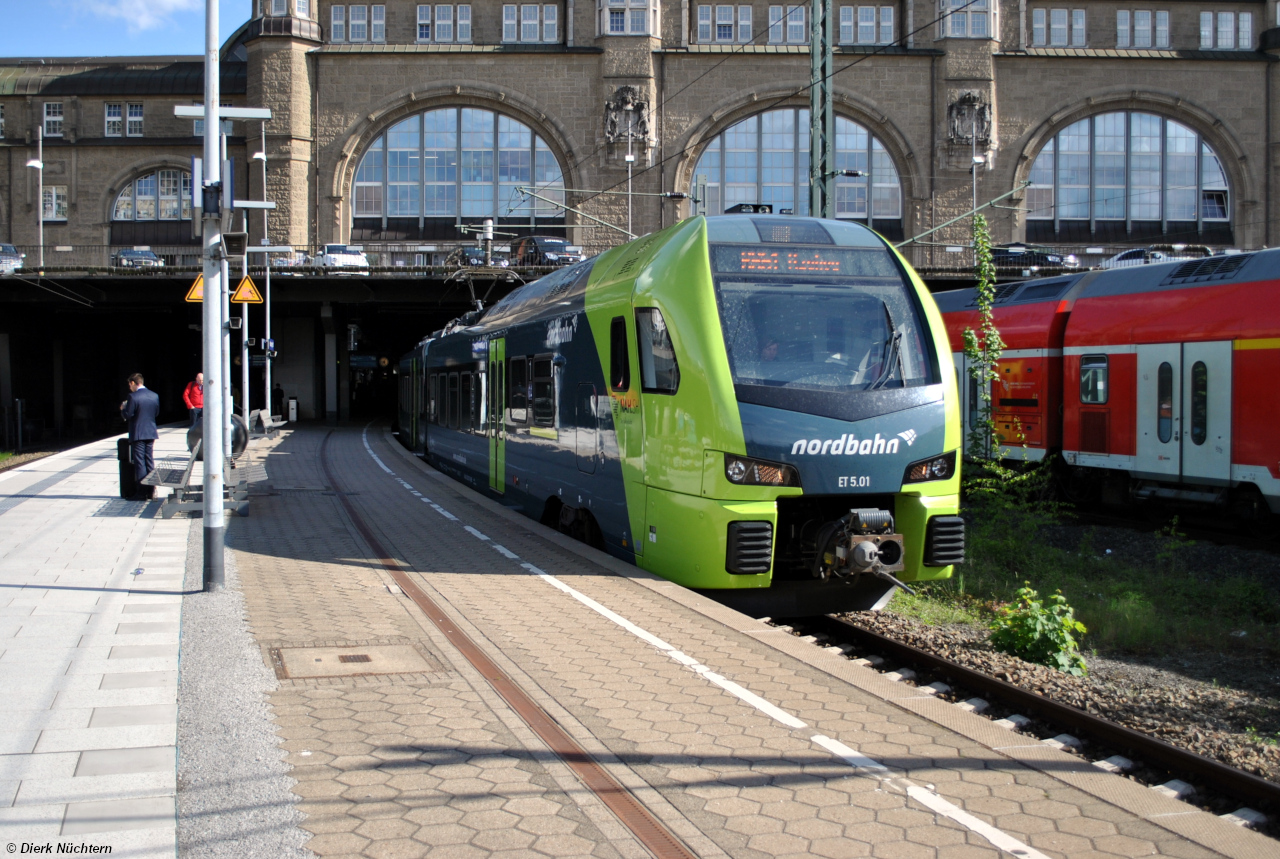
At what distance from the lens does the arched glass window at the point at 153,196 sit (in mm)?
60562

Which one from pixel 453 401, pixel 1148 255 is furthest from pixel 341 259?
pixel 1148 255

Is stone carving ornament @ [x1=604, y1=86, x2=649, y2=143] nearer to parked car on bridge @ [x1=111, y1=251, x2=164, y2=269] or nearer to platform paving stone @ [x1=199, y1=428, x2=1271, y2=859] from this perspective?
parked car on bridge @ [x1=111, y1=251, x2=164, y2=269]

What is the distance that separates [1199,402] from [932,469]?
22.6 ft

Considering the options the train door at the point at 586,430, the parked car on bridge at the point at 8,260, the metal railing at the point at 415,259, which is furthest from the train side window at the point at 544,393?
the parked car on bridge at the point at 8,260

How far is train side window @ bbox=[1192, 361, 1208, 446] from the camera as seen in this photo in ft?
43.4

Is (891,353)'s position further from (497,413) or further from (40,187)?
(40,187)

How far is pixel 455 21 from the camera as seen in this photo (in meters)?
57.2

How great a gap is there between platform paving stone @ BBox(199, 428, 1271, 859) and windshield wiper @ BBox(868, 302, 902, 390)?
2301mm

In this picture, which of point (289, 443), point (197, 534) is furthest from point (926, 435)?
point (289, 443)

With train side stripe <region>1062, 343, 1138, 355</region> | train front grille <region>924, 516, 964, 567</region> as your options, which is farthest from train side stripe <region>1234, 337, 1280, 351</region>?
train front grille <region>924, 516, 964, 567</region>

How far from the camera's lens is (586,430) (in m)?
10.6

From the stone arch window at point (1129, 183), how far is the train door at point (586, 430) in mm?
50452

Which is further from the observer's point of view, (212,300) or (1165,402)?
(1165,402)

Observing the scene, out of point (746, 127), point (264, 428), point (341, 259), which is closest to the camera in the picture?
point (264, 428)
